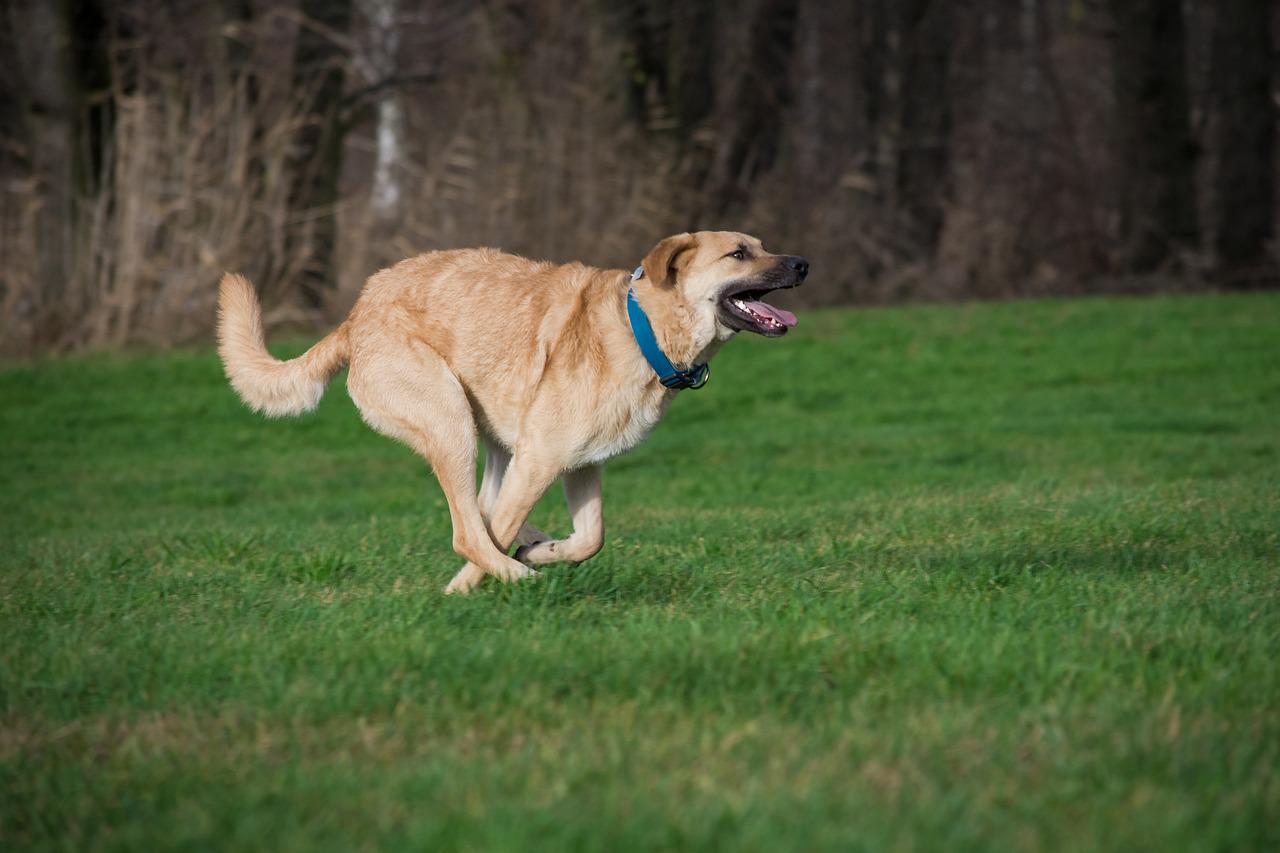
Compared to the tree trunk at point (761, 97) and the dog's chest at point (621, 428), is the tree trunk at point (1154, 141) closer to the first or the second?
the tree trunk at point (761, 97)

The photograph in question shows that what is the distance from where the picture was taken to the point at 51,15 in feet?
54.7

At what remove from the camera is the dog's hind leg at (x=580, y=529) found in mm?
6305

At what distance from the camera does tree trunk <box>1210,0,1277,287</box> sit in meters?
23.7

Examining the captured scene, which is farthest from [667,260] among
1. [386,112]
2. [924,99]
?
[924,99]

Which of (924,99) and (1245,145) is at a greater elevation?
(924,99)

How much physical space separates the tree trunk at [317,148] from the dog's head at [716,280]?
1169cm

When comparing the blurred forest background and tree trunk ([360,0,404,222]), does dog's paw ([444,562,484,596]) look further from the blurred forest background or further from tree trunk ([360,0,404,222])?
tree trunk ([360,0,404,222])

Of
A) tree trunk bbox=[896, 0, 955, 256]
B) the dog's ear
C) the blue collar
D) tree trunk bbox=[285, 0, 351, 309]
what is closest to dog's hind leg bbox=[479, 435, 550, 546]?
the blue collar

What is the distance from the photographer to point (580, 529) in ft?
20.8

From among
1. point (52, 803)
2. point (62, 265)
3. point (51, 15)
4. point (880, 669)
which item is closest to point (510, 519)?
point (880, 669)

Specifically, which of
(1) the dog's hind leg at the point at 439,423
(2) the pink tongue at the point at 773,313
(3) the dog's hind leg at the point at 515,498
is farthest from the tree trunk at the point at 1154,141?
(3) the dog's hind leg at the point at 515,498

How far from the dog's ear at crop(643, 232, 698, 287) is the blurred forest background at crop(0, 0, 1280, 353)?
11287 mm

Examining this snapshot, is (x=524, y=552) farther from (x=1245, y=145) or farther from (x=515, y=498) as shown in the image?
(x=1245, y=145)

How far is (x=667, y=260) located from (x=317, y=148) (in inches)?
542
